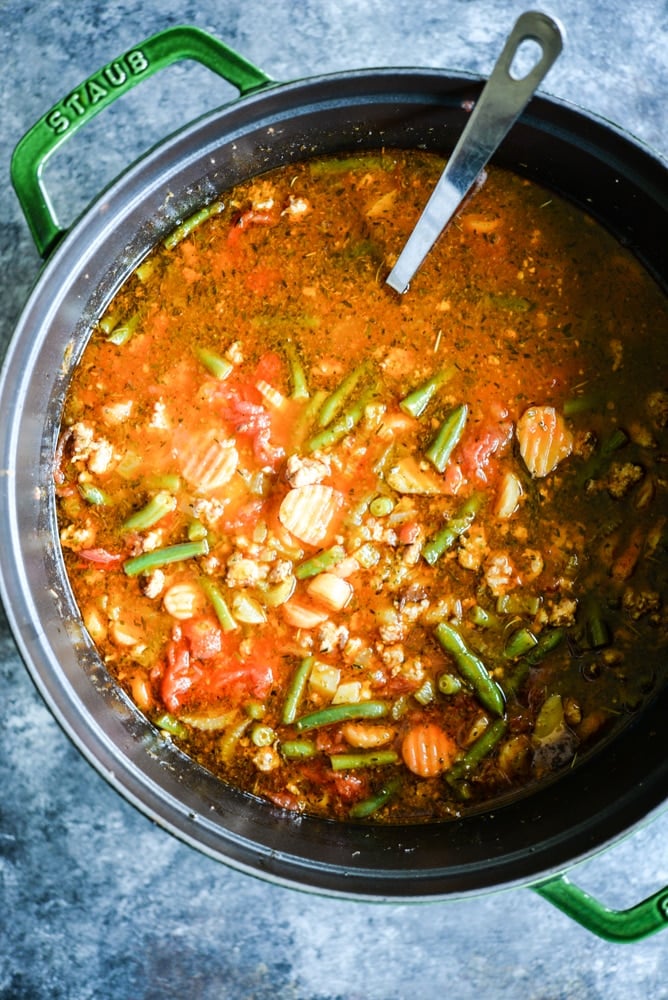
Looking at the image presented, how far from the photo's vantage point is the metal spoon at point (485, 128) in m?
2.18

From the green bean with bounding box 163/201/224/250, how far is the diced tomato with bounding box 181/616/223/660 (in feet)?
4.33

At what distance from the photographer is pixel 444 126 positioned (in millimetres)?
3021

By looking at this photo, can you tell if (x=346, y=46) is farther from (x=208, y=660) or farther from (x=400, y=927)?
(x=400, y=927)

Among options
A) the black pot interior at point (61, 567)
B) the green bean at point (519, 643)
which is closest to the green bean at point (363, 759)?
the black pot interior at point (61, 567)

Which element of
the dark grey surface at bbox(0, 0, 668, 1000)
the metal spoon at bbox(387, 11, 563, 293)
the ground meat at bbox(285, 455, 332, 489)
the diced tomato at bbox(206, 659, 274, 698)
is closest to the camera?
the metal spoon at bbox(387, 11, 563, 293)

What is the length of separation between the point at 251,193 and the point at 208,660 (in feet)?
5.39

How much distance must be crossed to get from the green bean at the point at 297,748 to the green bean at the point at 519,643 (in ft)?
2.42

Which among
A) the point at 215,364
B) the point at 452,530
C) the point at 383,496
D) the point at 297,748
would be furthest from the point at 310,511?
the point at 297,748

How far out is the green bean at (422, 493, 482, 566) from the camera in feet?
9.95

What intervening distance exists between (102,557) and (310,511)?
0.75m

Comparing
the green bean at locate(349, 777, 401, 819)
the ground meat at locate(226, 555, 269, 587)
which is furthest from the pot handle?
the green bean at locate(349, 777, 401, 819)

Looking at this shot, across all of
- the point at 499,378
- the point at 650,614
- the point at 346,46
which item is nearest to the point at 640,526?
the point at 650,614

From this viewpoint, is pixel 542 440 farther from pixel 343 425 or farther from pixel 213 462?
pixel 213 462

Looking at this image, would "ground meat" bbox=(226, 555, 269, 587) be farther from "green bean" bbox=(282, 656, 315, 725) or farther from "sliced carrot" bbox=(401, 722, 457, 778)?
"sliced carrot" bbox=(401, 722, 457, 778)
